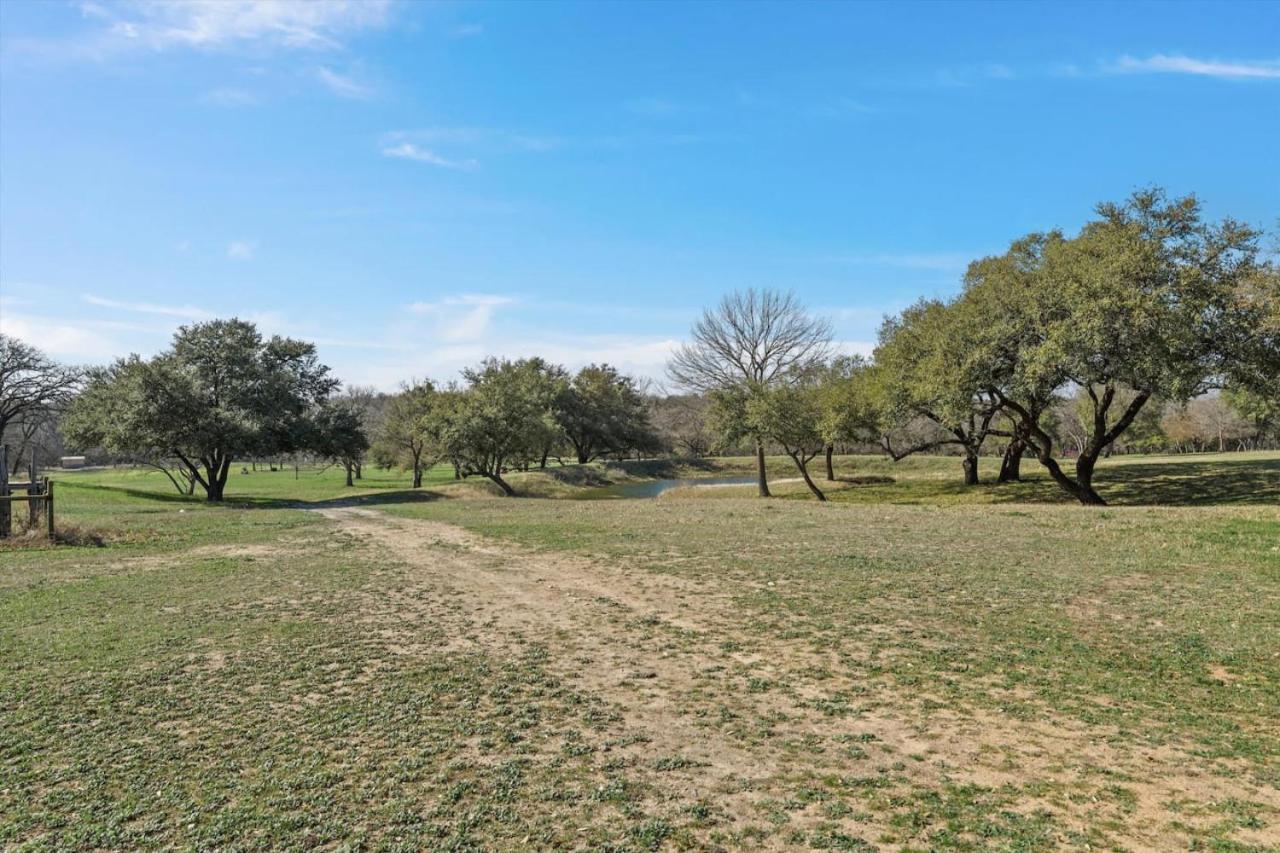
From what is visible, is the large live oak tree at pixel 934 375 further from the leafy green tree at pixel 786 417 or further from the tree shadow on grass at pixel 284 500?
the tree shadow on grass at pixel 284 500

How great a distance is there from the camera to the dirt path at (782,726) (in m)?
4.46

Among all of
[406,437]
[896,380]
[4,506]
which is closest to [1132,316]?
[896,380]

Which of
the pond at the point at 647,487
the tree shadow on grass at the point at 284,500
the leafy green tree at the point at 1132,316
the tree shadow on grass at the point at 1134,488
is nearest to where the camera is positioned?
the leafy green tree at the point at 1132,316

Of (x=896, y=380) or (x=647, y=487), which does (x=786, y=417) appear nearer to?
(x=896, y=380)

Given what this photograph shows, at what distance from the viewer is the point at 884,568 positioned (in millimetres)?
12273

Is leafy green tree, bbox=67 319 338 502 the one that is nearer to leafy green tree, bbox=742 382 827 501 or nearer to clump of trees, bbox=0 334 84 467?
clump of trees, bbox=0 334 84 467

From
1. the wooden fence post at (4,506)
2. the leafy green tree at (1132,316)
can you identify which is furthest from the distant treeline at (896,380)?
the wooden fence post at (4,506)

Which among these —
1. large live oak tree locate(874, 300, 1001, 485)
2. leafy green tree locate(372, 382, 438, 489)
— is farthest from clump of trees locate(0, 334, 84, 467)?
large live oak tree locate(874, 300, 1001, 485)

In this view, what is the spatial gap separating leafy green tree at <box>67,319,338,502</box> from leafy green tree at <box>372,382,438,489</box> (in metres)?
9.46

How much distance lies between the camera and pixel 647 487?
50.9m

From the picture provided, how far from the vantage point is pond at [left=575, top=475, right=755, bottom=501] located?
1706 inches

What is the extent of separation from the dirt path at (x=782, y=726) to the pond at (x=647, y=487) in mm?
30641

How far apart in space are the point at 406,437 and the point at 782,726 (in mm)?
50082

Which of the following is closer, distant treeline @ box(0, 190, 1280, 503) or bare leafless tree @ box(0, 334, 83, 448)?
distant treeline @ box(0, 190, 1280, 503)
